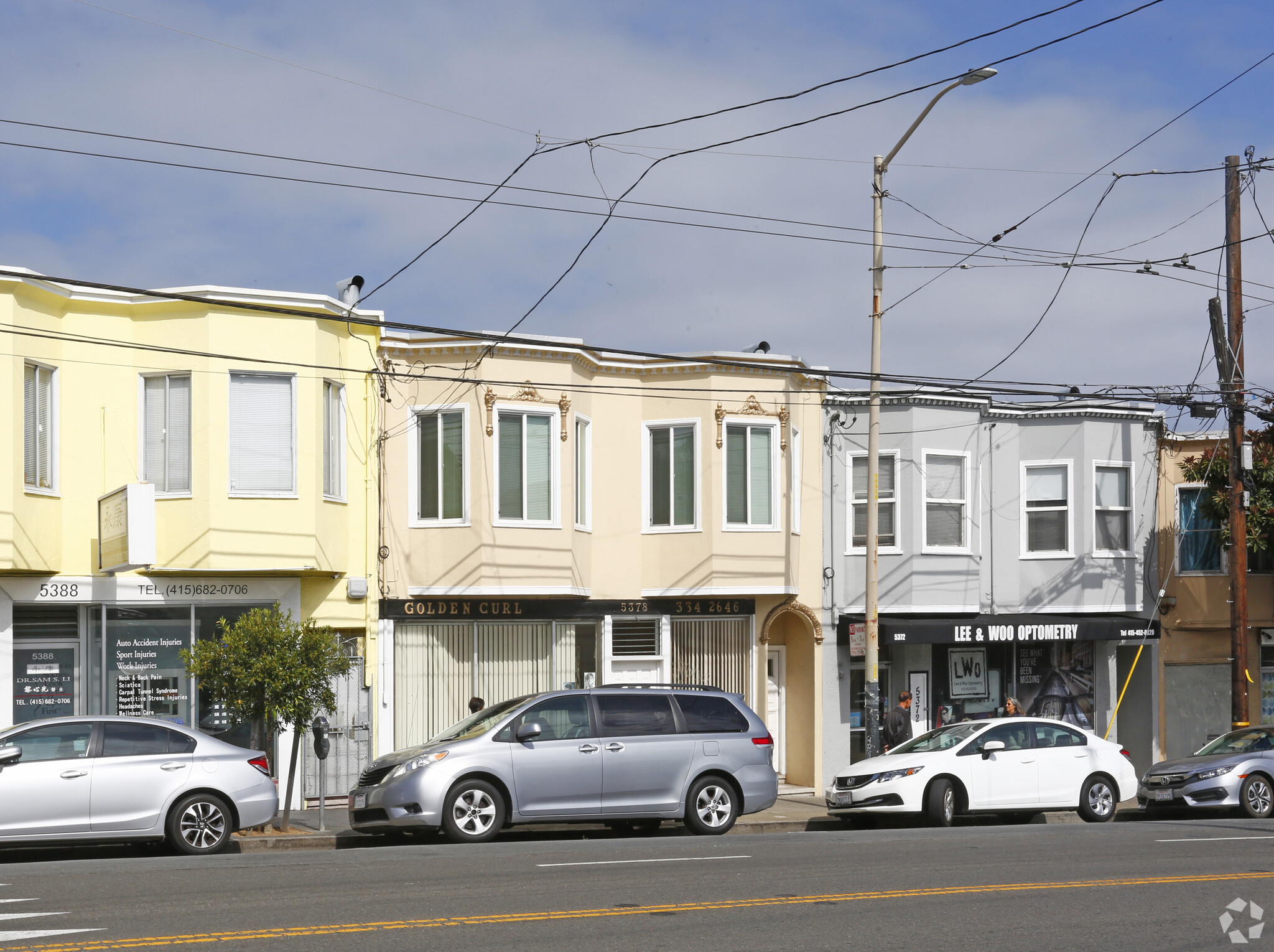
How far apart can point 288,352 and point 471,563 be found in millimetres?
4361

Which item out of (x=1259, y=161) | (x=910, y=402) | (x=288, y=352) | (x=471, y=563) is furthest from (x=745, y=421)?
(x=1259, y=161)

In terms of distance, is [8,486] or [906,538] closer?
[8,486]

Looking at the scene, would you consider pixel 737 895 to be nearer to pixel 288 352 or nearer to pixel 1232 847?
pixel 1232 847

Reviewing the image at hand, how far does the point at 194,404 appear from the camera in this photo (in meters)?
19.8

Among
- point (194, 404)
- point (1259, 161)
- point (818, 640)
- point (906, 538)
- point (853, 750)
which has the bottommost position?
point (853, 750)

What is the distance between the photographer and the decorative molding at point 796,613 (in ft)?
81.7

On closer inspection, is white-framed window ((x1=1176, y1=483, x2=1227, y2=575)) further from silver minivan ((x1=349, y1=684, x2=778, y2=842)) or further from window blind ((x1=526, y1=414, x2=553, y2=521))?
silver minivan ((x1=349, y1=684, x2=778, y2=842))

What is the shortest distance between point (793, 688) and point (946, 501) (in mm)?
4461

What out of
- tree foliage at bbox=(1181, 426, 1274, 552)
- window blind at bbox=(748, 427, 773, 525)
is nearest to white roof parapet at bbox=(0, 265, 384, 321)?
window blind at bbox=(748, 427, 773, 525)

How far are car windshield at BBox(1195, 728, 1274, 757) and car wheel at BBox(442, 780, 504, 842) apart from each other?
11319 millimetres

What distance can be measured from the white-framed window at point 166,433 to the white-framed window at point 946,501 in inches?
518

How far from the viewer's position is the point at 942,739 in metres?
19.0

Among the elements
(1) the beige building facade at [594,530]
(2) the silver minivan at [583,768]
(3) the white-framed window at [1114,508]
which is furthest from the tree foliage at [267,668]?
(3) the white-framed window at [1114,508]

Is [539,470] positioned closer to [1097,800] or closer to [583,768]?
[583,768]
